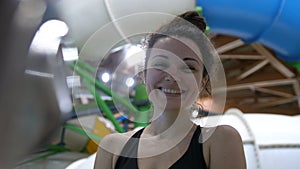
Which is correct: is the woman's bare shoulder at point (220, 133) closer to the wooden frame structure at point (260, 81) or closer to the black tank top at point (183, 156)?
the black tank top at point (183, 156)

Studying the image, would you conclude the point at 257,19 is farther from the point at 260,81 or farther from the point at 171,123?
the point at 260,81

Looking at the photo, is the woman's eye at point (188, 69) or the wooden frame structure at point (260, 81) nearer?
the woman's eye at point (188, 69)

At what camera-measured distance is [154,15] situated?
11.1 inches

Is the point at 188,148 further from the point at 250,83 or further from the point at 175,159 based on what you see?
the point at 250,83

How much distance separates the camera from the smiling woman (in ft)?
0.83

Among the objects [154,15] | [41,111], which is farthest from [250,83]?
[154,15]

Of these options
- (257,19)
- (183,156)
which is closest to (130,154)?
(183,156)

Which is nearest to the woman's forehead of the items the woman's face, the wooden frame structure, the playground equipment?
the woman's face

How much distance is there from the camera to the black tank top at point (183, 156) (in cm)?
27

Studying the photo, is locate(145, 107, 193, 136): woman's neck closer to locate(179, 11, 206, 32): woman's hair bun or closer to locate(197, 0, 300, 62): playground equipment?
locate(179, 11, 206, 32): woman's hair bun

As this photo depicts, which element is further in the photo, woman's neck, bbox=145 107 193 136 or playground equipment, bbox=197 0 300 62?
playground equipment, bbox=197 0 300 62

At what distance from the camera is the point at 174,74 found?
9.8 inches

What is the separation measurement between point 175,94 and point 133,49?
10 cm

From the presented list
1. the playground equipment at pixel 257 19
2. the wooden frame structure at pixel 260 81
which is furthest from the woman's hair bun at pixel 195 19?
the wooden frame structure at pixel 260 81
